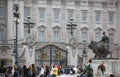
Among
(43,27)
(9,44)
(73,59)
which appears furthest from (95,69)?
(43,27)

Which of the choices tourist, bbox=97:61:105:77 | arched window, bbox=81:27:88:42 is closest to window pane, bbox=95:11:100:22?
arched window, bbox=81:27:88:42

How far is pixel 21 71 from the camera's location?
4222 cm

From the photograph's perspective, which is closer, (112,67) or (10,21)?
(112,67)

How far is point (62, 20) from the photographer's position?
8244cm

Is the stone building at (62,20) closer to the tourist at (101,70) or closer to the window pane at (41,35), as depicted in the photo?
the window pane at (41,35)

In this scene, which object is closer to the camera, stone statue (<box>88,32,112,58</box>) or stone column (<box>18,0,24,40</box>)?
stone statue (<box>88,32,112,58</box>)

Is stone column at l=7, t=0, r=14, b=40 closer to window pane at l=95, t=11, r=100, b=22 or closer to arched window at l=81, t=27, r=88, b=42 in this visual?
arched window at l=81, t=27, r=88, b=42

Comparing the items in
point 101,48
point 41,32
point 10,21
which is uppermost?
point 10,21

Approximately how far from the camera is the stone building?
253 ft

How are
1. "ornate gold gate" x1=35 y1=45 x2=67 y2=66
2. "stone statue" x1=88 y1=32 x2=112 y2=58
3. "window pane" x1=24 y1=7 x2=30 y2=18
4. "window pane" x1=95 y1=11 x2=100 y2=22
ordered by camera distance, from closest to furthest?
"stone statue" x1=88 y1=32 x2=112 y2=58 → "ornate gold gate" x1=35 y1=45 x2=67 y2=66 → "window pane" x1=24 y1=7 x2=30 y2=18 → "window pane" x1=95 y1=11 x2=100 y2=22

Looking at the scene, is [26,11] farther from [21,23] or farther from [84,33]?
[84,33]

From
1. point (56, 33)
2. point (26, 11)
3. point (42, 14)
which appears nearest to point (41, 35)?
point (56, 33)

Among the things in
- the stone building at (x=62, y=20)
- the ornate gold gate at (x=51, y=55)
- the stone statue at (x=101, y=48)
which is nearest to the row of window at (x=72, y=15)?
the stone building at (x=62, y=20)

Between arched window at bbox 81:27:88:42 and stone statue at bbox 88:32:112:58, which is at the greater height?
arched window at bbox 81:27:88:42
